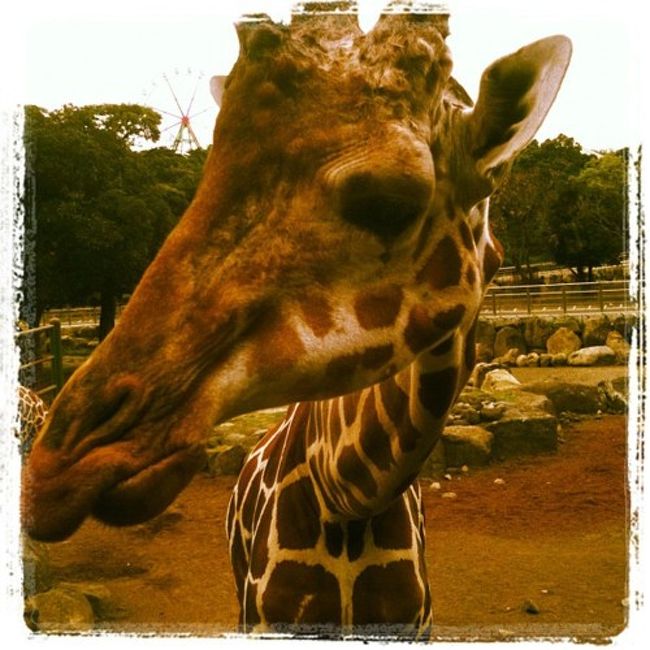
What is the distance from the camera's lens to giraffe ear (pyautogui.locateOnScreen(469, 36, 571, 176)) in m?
1.05

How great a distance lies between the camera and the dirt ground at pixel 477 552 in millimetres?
3553

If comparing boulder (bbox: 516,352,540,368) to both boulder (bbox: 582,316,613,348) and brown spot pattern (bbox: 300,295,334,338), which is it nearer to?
boulder (bbox: 582,316,613,348)

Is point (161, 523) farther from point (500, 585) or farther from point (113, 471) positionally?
point (113, 471)

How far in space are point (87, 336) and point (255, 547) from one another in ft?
3.10

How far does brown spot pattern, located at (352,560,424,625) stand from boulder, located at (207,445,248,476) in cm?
428

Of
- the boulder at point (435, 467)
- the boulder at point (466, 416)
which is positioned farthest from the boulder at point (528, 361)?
Answer: the boulder at point (435, 467)

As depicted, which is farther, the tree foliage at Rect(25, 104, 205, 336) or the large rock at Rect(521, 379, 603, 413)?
the large rock at Rect(521, 379, 603, 413)

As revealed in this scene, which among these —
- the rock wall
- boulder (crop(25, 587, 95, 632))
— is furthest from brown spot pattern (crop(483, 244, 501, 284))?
the rock wall

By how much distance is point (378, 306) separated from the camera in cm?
110

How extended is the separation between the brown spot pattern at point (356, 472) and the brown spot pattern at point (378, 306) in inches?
13.9

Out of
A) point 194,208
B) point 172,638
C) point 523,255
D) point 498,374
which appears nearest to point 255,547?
point 172,638

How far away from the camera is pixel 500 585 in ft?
12.7

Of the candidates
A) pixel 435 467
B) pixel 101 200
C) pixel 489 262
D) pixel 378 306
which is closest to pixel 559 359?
pixel 435 467

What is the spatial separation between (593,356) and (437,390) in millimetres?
7398
